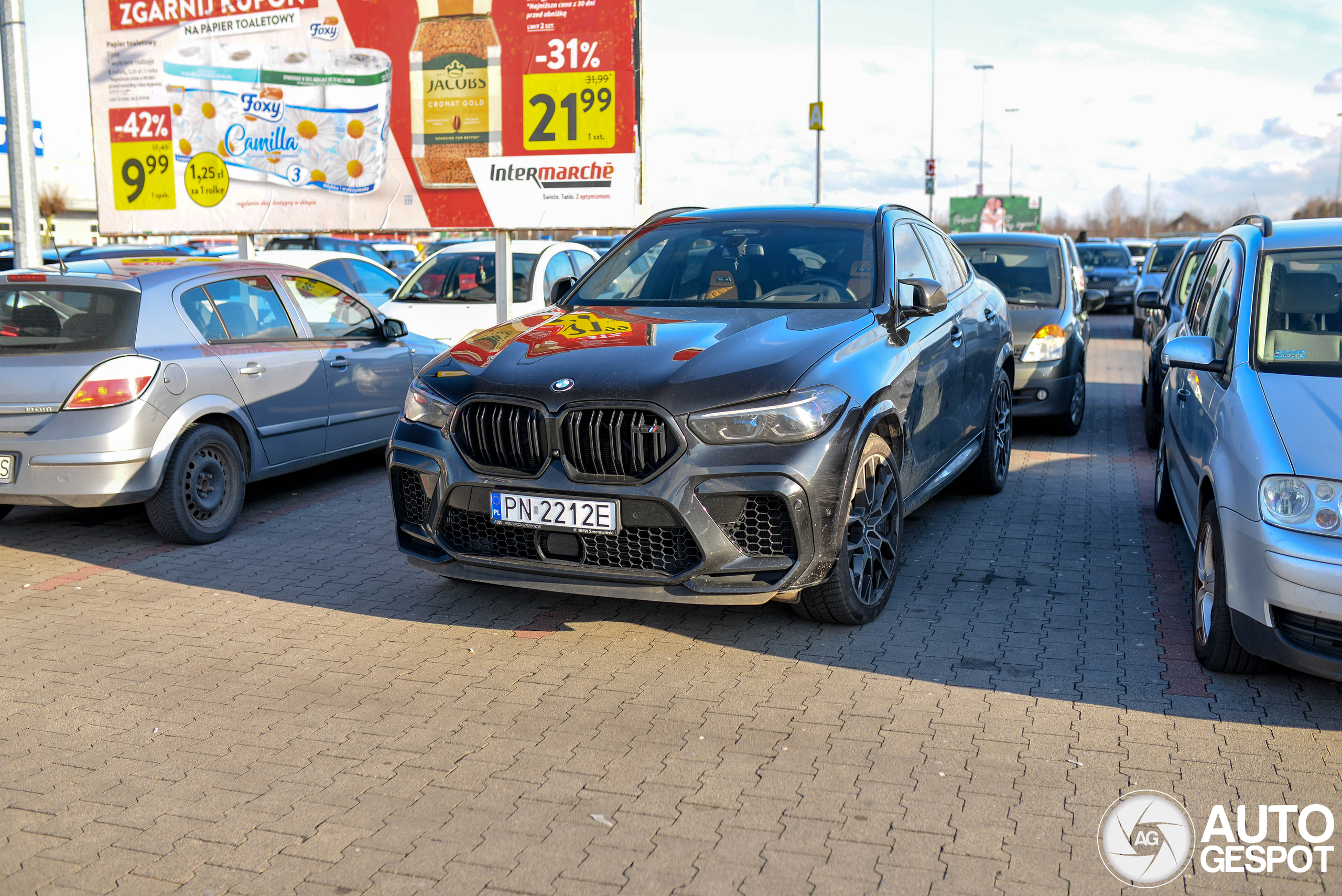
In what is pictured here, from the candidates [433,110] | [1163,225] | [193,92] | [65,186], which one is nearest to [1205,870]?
[433,110]

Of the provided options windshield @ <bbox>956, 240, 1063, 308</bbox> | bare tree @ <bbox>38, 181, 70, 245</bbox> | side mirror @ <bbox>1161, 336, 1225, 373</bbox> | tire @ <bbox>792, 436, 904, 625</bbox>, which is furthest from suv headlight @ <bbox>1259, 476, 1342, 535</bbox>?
bare tree @ <bbox>38, 181, 70, 245</bbox>

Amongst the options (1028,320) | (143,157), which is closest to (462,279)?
(143,157)

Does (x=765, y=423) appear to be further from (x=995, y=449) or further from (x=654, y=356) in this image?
(x=995, y=449)

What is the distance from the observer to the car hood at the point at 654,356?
4355 mm

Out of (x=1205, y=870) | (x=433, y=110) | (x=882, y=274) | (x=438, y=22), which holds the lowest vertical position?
(x=1205, y=870)

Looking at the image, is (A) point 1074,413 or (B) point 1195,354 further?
(A) point 1074,413

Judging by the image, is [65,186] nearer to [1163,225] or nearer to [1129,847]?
[1129,847]

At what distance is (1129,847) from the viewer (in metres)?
3.11

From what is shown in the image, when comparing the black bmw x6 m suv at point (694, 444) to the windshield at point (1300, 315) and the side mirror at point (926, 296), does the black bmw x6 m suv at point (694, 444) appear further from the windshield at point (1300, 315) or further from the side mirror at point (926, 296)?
the windshield at point (1300, 315)

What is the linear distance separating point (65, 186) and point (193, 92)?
51262 millimetres

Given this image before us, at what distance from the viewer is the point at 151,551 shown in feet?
20.9

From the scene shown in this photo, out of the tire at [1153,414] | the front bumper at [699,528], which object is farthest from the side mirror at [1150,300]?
the front bumper at [699,528]

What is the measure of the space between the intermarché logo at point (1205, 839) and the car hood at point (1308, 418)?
112cm

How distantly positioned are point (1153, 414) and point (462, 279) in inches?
279
